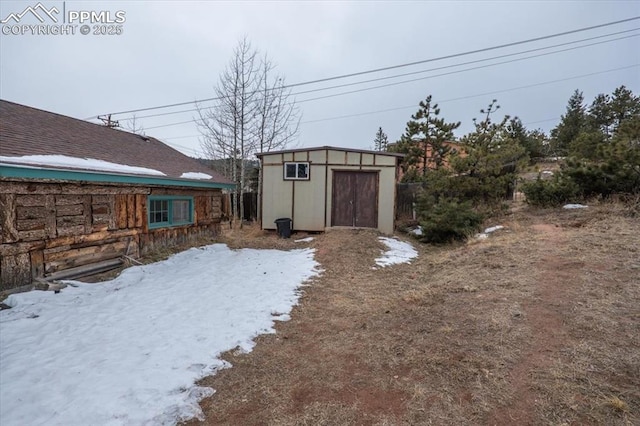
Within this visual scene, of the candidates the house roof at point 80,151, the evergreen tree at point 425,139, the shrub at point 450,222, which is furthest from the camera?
the evergreen tree at point 425,139

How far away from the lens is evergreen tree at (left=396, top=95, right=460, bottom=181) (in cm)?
1545

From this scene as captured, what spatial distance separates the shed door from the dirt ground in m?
5.22

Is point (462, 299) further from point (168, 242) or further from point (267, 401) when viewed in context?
point (168, 242)

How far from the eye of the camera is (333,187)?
36.2 ft

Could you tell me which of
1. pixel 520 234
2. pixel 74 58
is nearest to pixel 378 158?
pixel 520 234

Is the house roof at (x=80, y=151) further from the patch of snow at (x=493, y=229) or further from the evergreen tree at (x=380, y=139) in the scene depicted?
the evergreen tree at (x=380, y=139)

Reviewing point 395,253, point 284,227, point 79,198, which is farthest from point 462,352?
point 284,227

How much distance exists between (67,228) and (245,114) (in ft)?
39.9

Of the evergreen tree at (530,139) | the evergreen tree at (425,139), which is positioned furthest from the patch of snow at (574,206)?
the evergreen tree at (530,139)

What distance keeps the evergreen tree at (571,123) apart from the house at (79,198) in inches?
1016

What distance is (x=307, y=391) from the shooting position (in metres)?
2.60

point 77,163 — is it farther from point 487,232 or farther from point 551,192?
point 551,192

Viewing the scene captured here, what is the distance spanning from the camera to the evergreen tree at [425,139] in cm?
1545
